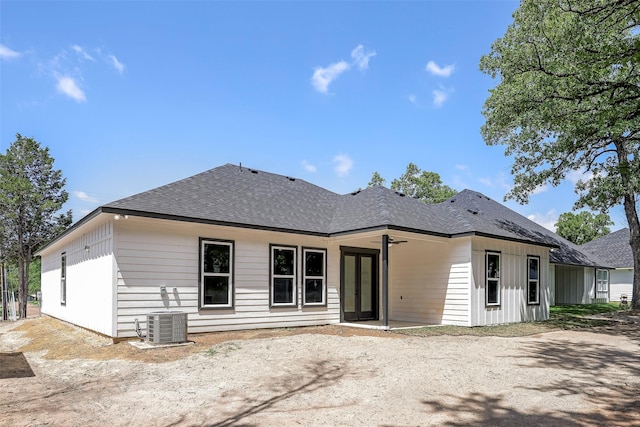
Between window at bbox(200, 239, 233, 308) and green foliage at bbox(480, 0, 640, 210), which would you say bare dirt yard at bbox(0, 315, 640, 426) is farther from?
green foliage at bbox(480, 0, 640, 210)

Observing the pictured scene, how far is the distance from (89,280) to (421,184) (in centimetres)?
3289

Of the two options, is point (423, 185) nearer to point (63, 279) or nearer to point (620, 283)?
point (620, 283)

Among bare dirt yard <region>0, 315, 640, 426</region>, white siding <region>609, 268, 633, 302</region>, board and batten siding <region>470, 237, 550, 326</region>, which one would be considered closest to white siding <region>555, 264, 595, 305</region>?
white siding <region>609, 268, 633, 302</region>

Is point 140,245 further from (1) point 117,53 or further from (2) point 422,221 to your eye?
(2) point 422,221

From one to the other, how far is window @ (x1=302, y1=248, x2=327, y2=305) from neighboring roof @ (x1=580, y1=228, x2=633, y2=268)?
Result: 2734 cm

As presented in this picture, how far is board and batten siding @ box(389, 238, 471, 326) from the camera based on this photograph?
44.7 feet

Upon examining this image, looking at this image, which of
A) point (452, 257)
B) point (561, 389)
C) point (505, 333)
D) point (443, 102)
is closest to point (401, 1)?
point (443, 102)

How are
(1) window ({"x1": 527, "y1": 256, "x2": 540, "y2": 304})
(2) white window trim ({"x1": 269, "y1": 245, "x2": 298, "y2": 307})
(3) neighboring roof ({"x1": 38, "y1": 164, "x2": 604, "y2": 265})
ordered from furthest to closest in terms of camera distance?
1. (1) window ({"x1": 527, "y1": 256, "x2": 540, "y2": 304})
2. (2) white window trim ({"x1": 269, "y1": 245, "x2": 298, "y2": 307})
3. (3) neighboring roof ({"x1": 38, "y1": 164, "x2": 604, "y2": 265})

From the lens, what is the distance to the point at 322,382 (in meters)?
6.57

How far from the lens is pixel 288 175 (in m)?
16.8

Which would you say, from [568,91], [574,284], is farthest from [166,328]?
[574,284]

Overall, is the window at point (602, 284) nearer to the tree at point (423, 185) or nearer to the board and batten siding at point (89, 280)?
the tree at point (423, 185)

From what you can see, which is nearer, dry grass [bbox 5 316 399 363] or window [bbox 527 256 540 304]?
dry grass [bbox 5 316 399 363]

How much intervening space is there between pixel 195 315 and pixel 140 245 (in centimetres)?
214
